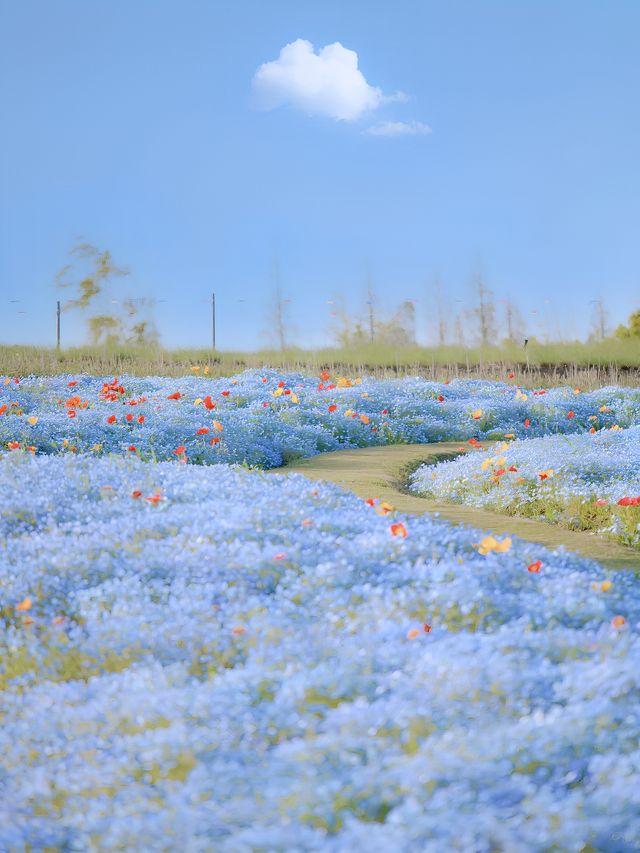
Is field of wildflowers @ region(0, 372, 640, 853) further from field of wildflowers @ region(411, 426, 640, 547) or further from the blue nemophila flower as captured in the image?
field of wildflowers @ region(411, 426, 640, 547)

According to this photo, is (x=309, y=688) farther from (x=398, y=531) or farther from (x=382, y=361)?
(x=382, y=361)

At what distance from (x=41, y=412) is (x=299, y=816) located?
10383 millimetres

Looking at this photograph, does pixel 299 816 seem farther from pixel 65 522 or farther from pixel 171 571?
pixel 65 522

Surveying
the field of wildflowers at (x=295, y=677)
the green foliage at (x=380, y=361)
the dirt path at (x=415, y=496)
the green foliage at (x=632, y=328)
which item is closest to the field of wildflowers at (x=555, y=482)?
the dirt path at (x=415, y=496)

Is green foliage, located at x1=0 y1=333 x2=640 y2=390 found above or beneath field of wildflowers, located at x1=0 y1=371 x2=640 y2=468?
above

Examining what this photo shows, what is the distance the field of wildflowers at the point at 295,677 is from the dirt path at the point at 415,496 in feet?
3.04

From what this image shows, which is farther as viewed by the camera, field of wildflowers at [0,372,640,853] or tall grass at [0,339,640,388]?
tall grass at [0,339,640,388]

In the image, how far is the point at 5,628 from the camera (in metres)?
4.91

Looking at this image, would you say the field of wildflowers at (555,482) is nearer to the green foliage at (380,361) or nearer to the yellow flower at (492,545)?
the yellow flower at (492,545)

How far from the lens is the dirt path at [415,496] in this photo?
21.3 feet

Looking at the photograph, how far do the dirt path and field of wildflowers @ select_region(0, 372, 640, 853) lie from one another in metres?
0.93

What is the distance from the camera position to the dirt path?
6.50m

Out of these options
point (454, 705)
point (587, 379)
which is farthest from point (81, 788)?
point (587, 379)

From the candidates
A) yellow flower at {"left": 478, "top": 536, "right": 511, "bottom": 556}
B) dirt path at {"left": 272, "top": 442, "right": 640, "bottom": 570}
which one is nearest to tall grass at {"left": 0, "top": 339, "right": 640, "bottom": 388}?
dirt path at {"left": 272, "top": 442, "right": 640, "bottom": 570}
